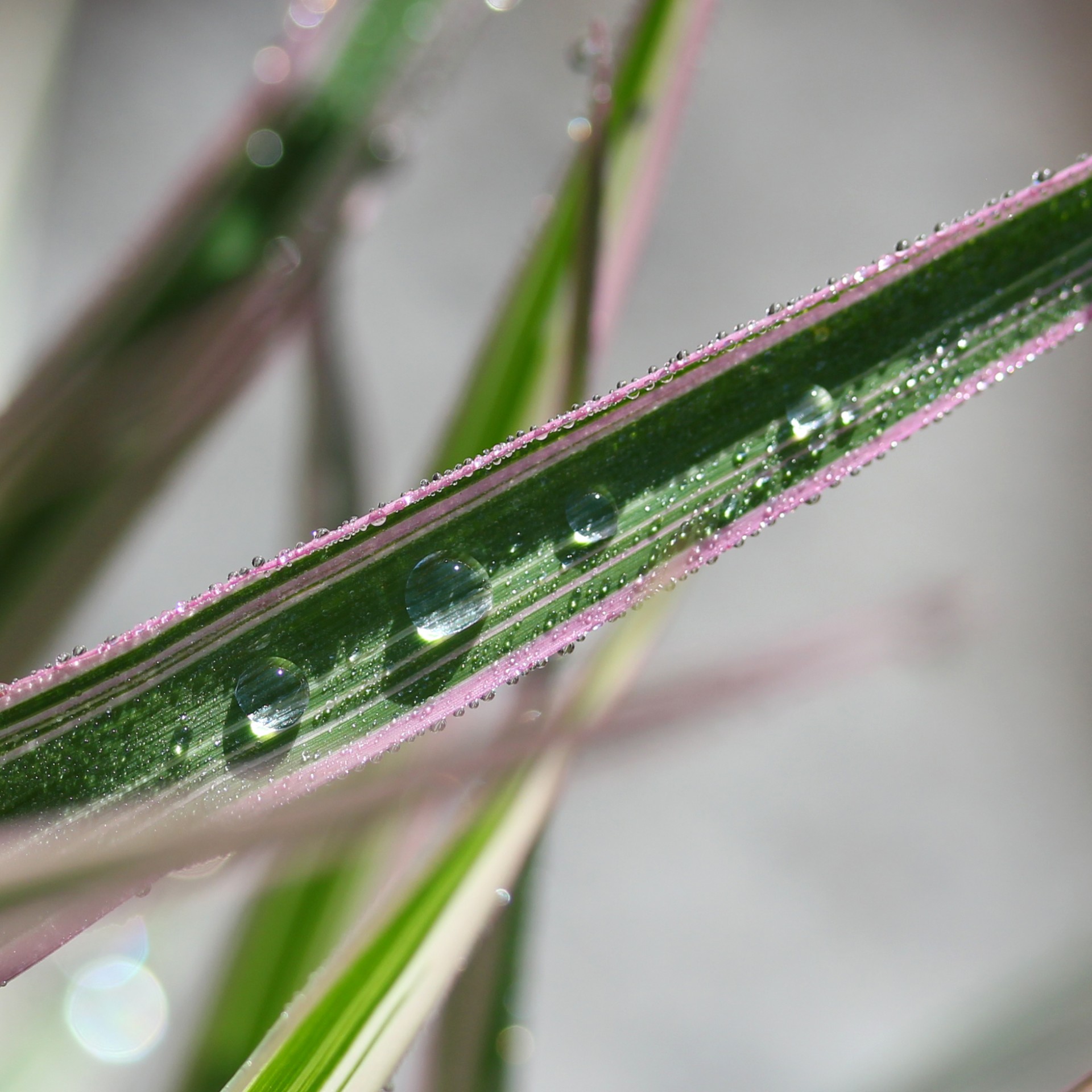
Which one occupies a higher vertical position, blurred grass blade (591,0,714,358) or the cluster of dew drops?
blurred grass blade (591,0,714,358)

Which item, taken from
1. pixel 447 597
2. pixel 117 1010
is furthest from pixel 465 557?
pixel 117 1010

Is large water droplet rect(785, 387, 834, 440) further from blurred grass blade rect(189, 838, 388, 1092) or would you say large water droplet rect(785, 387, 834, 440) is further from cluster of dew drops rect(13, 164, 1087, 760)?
blurred grass blade rect(189, 838, 388, 1092)

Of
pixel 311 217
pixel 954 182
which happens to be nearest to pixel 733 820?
pixel 311 217

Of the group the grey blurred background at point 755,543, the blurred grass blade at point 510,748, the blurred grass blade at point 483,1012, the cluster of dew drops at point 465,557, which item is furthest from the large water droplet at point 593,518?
the grey blurred background at point 755,543

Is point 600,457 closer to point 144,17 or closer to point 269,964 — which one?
point 269,964

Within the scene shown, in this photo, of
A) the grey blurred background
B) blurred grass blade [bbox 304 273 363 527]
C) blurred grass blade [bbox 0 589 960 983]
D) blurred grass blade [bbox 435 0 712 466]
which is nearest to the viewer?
blurred grass blade [bbox 0 589 960 983]

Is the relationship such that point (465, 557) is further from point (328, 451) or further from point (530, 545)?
point (328, 451)

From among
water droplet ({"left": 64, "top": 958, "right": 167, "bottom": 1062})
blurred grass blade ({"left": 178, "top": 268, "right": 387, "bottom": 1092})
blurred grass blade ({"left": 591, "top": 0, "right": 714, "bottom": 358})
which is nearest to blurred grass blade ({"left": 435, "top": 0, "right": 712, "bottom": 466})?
blurred grass blade ({"left": 591, "top": 0, "right": 714, "bottom": 358})
